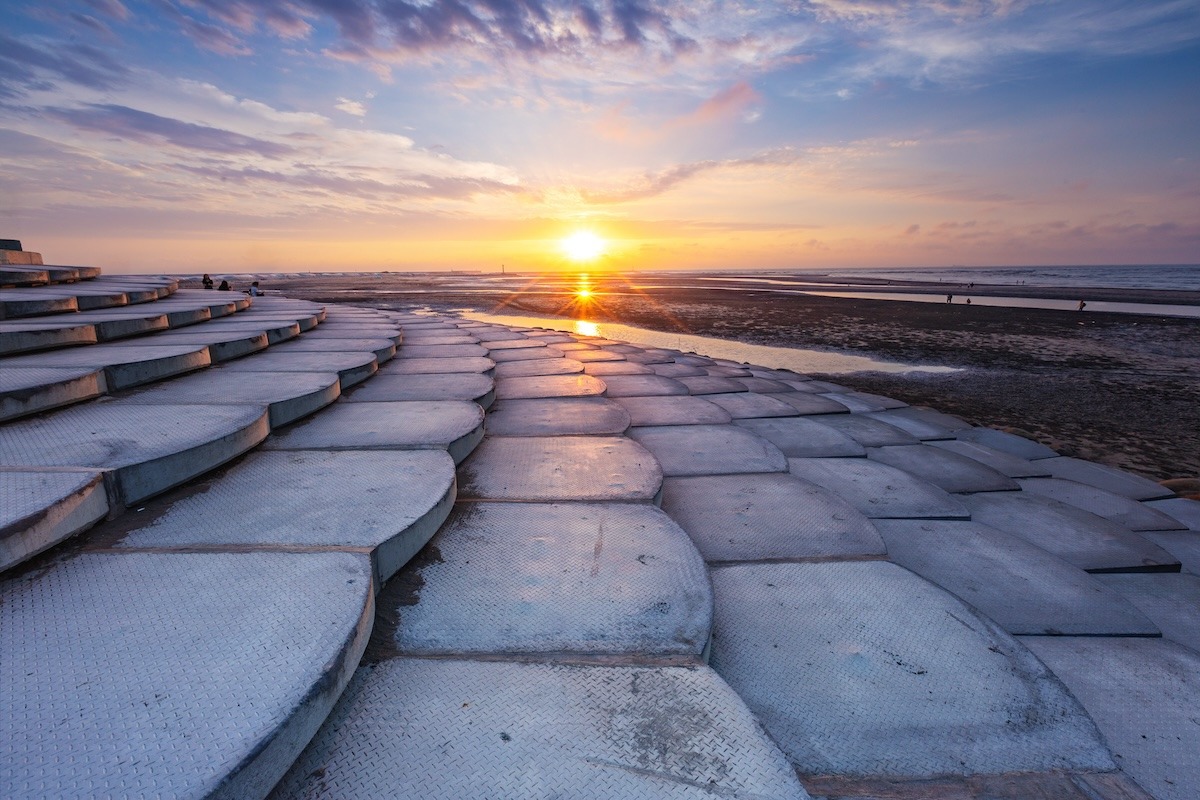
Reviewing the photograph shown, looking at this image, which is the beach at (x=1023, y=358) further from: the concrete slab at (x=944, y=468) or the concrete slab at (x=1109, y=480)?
the concrete slab at (x=944, y=468)

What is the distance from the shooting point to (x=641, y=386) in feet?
18.0

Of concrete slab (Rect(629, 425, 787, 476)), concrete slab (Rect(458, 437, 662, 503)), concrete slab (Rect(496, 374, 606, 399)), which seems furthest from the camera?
concrete slab (Rect(496, 374, 606, 399))

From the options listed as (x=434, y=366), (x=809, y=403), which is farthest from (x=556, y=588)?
(x=809, y=403)

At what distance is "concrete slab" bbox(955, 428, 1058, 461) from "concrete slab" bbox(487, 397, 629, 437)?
3478 millimetres

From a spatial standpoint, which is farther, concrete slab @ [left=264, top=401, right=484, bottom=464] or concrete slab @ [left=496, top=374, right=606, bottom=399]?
concrete slab @ [left=496, top=374, right=606, bottom=399]

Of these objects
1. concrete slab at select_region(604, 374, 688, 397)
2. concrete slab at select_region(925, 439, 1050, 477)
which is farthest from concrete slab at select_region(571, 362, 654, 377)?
concrete slab at select_region(925, 439, 1050, 477)

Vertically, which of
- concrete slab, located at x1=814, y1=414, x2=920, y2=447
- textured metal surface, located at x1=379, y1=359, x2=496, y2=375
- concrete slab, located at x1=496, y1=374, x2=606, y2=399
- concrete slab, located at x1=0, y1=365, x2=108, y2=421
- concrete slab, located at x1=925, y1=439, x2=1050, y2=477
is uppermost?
concrete slab, located at x1=0, y1=365, x2=108, y2=421

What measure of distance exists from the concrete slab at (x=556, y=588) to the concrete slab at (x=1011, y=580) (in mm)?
1136

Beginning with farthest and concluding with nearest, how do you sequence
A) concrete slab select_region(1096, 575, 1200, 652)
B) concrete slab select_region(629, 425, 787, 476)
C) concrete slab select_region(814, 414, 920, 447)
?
concrete slab select_region(814, 414, 920, 447) < concrete slab select_region(629, 425, 787, 476) < concrete slab select_region(1096, 575, 1200, 652)

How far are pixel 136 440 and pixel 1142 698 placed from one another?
12.3ft

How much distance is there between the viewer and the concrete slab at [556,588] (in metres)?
1.59

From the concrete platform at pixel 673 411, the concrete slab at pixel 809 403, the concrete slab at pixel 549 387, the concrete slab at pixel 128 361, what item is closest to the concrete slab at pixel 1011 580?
the concrete platform at pixel 673 411

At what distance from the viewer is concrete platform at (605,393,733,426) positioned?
13.9ft

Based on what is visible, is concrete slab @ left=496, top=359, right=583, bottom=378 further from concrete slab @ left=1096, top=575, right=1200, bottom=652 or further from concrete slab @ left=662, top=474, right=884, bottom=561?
concrete slab @ left=1096, top=575, right=1200, bottom=652
